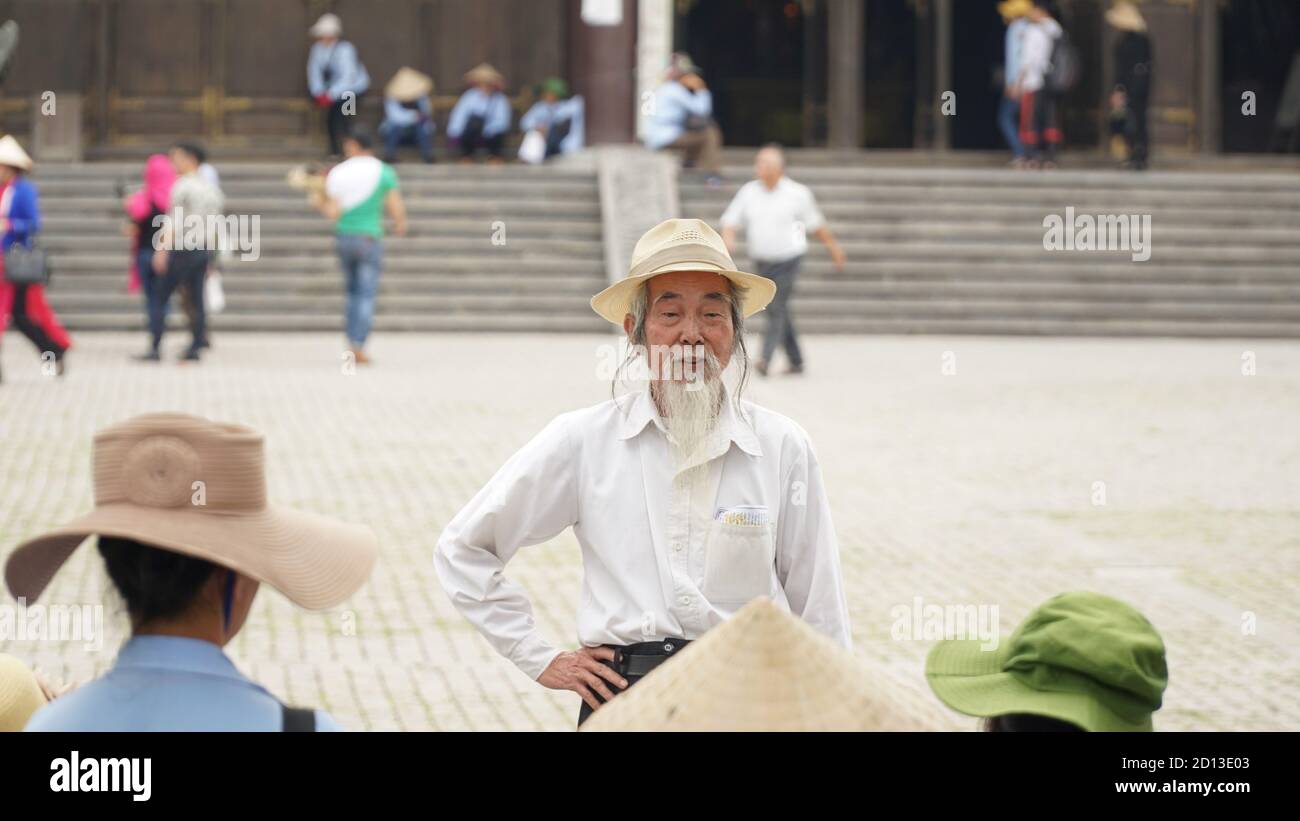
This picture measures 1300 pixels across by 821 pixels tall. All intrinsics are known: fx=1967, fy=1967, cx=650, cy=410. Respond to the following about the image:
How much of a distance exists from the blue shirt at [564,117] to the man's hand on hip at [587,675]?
22.9 metres

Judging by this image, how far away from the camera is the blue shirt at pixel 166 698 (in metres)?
2.63

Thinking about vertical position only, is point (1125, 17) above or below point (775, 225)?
above

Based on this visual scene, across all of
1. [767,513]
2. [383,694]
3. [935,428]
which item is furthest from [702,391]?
[935,428]

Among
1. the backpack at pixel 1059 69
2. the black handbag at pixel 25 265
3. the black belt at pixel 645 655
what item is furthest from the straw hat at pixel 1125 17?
the black belt at pixel 645 655

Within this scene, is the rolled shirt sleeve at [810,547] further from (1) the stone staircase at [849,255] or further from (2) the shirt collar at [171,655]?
(1) the stone staircase at [849,255]

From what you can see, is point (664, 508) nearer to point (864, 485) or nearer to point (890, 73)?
point (864, 485)

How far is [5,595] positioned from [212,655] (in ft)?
18.5

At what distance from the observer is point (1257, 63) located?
97.8 ft

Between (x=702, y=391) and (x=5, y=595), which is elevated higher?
(x=702, y=391)

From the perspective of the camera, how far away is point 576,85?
27.7 m

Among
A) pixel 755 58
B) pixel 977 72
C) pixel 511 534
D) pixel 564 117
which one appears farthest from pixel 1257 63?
pixel 511 534

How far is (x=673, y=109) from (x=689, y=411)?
68.5 feet

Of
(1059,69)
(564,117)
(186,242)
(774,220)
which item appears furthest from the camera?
(564,117)
